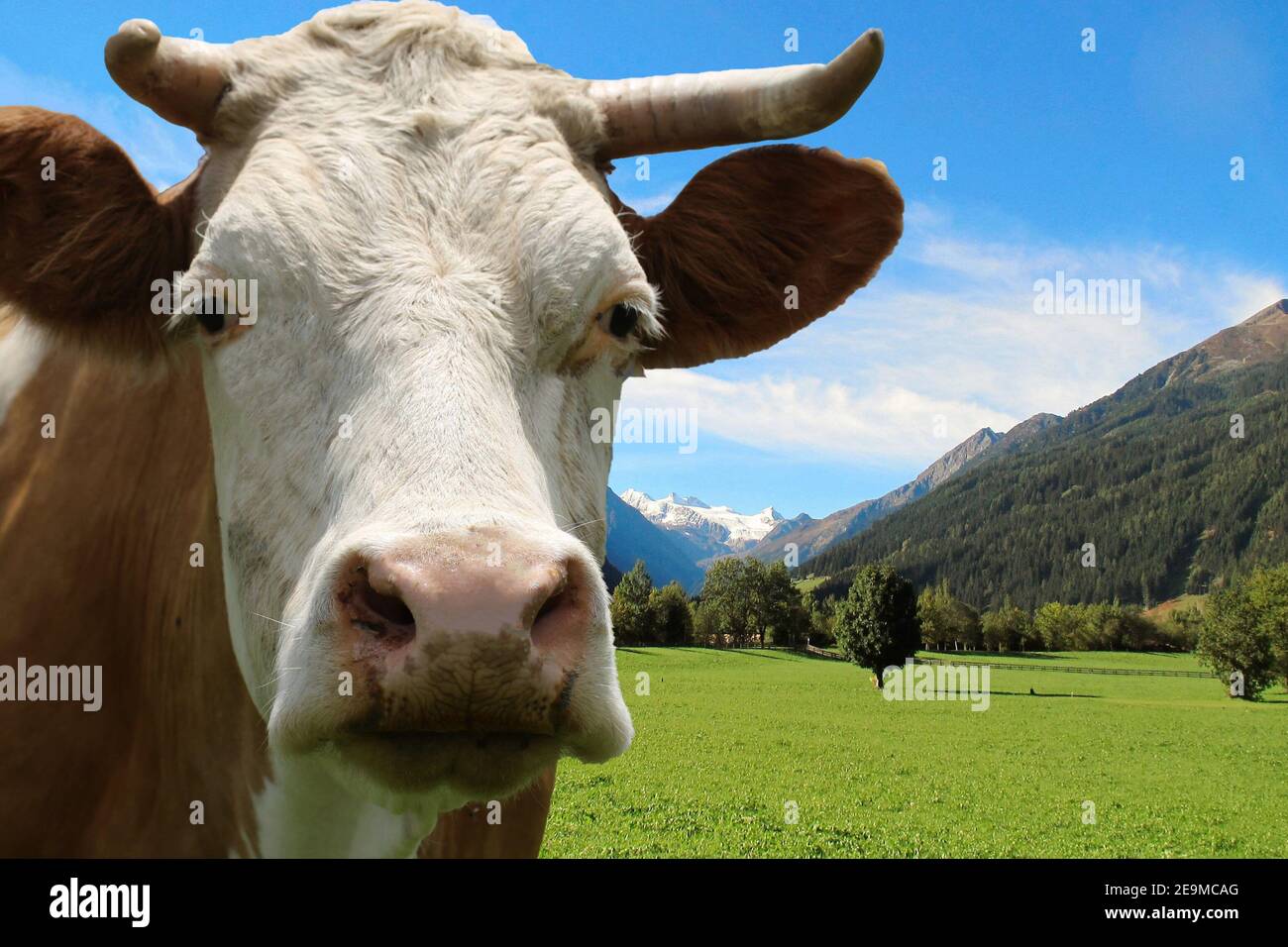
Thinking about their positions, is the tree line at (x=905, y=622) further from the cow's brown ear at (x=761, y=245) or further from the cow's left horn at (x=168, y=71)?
the cow's left horn at (x=168, y=71)

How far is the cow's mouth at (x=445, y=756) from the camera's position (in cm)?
174

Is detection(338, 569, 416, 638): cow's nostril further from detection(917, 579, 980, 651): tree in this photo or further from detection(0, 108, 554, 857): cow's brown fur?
detection(917, 579, 980, 651): tree

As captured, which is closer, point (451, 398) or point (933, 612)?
point (451, 398)

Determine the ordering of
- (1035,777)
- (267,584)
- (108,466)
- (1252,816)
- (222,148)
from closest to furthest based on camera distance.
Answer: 1. (267,584)
2. (222,148)
3. (108,466)
4. (1252,816)
5. (1035,777)

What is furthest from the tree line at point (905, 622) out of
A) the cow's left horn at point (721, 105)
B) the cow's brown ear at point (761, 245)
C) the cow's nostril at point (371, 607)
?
the cow's nostril at point (371, 607)

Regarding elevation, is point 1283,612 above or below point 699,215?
below

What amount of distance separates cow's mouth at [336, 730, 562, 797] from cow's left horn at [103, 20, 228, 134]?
2031mm

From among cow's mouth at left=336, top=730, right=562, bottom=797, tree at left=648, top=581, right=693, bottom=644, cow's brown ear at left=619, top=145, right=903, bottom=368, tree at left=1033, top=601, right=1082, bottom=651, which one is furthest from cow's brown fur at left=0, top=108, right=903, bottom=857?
tree at left=1033, top=601, right=1082, bottom=651

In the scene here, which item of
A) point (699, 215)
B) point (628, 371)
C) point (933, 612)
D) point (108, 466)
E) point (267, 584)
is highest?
point (699, 215)
